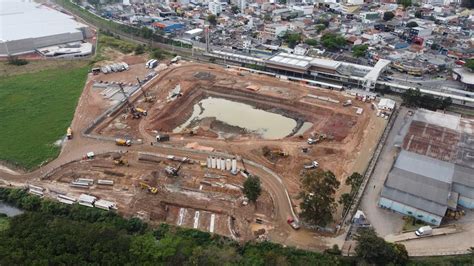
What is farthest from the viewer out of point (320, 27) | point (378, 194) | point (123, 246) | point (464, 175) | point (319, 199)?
point (320, 27)

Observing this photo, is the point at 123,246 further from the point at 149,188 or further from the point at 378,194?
the point at 378,194

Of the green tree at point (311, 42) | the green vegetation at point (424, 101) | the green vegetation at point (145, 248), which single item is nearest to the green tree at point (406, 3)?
the green tree at point (311, 42)

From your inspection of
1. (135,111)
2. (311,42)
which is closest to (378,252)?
(135,111)

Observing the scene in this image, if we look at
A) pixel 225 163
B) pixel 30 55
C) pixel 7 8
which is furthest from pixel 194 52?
pixel 7 8

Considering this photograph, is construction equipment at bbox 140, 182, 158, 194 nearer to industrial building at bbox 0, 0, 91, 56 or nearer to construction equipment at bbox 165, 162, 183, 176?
construction equipment at bbox 165, 162, 183, 176

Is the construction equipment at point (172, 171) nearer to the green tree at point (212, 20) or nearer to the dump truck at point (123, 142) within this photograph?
the dump truck at point (123, 142)

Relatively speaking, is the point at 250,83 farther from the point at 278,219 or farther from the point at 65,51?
the point at 65,51
